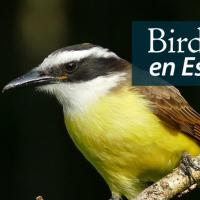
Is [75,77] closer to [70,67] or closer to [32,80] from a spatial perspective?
[70,67]

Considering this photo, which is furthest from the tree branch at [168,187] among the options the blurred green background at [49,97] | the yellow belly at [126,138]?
the blurred green background at [49,97]

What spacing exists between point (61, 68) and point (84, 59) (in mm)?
182

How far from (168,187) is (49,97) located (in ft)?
14.6

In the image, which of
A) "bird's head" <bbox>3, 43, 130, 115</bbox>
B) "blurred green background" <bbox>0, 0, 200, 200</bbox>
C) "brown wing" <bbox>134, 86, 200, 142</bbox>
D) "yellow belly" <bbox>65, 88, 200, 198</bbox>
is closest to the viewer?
"yellow belly" <bbox>65, 88, 200, 198</bbox>

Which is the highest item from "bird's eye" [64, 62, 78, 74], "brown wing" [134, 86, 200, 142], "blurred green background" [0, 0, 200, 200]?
"bird's eye" [64, 62, 78, 74]

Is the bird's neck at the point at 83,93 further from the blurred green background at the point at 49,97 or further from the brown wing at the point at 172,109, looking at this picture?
the blurred green background at the point at 49,97

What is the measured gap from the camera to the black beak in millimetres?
7535

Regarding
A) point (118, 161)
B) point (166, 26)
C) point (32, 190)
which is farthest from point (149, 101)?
point (32, 190)

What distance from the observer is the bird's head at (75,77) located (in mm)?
7527

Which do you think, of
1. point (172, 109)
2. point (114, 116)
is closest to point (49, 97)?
point (172, 109)

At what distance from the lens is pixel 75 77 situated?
24.8 ft

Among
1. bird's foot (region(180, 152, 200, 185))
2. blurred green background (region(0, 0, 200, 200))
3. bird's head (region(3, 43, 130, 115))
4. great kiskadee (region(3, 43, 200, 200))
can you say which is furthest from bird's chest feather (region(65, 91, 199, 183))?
blurred green background (region(0, 0, 200, 200))

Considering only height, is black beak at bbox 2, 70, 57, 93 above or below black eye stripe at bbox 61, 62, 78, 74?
below

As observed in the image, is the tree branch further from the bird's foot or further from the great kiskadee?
the great kiskadee
